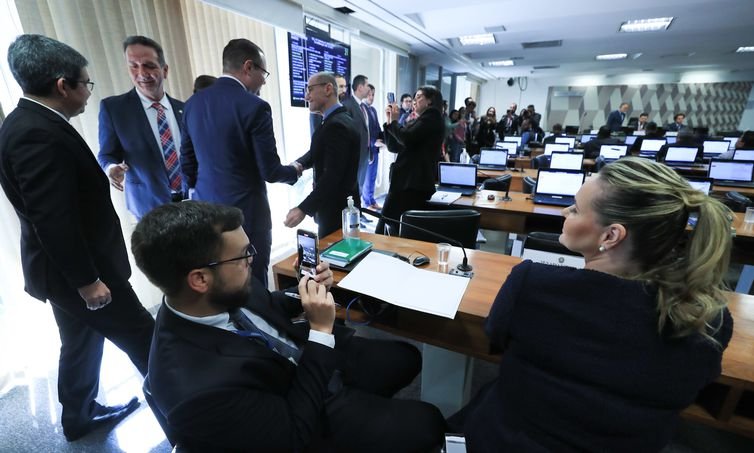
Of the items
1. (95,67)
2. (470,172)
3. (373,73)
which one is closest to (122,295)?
(95,67)

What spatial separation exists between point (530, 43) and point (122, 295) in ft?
23.2

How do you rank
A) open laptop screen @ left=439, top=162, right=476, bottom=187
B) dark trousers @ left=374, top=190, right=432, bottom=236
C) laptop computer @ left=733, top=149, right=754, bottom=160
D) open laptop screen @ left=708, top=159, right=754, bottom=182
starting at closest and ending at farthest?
dark trousers @ left=374, top=190, right=432, bottom=236
open laptop screen @ left=439, top=162, right=476, bottom=187
open laptop screen @ left=708, top=159, right=754, bottom=182
laptop computer @ left=733, top=149, right=754, bottom=160

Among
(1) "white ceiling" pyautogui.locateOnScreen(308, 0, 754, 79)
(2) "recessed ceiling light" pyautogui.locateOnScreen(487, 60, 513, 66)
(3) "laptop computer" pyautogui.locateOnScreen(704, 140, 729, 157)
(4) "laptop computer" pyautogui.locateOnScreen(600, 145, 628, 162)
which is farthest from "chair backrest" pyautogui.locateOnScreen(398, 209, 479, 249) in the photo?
(2) "recessed ceiling light" pyautogui.locateOnScreen(487, 60, 513, 66)

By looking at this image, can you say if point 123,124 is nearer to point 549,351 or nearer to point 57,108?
point 57,108

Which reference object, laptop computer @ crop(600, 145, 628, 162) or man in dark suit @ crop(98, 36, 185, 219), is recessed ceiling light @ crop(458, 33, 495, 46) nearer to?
laptop computer @ crop(600, 145, 628, 162)

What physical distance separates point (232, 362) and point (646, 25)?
684cm

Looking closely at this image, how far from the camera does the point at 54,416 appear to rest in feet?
→ 5.26

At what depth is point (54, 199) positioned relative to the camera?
1124 millimetres

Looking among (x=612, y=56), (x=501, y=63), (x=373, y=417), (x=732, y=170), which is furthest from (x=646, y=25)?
(x=373, y=417)

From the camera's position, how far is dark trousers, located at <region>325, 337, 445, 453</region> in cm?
100

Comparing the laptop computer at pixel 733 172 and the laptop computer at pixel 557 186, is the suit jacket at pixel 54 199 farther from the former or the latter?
the laptop computer at pixel 733 172

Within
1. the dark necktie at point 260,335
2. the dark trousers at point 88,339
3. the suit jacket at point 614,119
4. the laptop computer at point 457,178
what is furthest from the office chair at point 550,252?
the suit jacket at point 614,119

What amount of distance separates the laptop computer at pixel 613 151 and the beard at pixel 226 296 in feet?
17.6

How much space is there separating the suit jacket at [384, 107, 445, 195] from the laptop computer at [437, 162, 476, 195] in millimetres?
538
